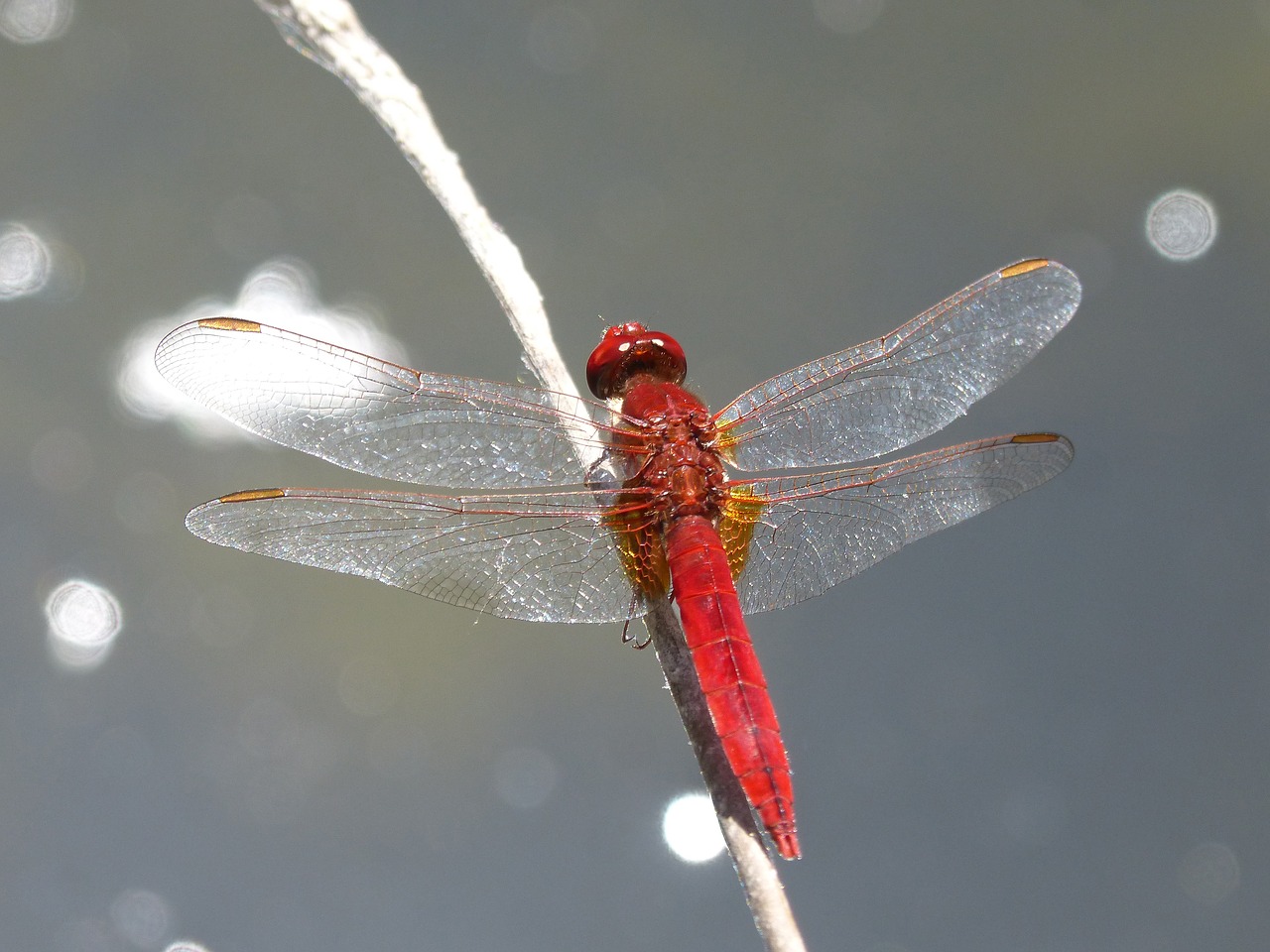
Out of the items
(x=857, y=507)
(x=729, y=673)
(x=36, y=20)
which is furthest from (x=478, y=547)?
(x=36, y=20)

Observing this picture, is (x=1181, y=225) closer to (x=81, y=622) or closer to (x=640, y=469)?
(x=640, y=469)

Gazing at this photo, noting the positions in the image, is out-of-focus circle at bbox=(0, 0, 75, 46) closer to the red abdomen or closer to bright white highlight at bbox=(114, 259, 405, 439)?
bright white highlight at bbox=(114, 259, 405, 439)

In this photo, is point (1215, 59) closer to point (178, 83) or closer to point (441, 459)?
point (441, 459)

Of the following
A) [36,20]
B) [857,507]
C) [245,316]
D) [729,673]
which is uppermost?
[36,20]

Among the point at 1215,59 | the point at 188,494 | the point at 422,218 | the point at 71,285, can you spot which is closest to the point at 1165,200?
the point at 1215,59

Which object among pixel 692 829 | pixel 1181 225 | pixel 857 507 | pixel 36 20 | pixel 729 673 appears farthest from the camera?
pixel 36 20

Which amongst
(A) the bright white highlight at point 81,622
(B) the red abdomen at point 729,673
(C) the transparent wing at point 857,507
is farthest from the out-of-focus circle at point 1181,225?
(A) the bright white highlight at point 81,622

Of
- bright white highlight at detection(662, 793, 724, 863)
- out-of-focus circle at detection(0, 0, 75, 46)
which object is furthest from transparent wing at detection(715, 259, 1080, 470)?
out-of-focus circle at detection(0, 0, 75, 46)
